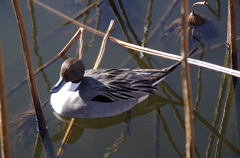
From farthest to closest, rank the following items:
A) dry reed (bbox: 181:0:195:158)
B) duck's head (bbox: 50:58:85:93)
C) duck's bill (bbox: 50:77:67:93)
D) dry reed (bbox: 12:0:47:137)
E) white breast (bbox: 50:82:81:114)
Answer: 1. white breast (bbox: 50:82:81:114)
2. duck's head (bbox: 50:58:85:93)
3. duck's bill (bbox: 50:77:67:93)
4. dry reed (bbox: 12:0:47:137)
5. dry reed (bbox: 181:0:195:158)

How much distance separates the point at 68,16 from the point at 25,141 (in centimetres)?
277

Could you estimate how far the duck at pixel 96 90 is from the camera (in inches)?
184

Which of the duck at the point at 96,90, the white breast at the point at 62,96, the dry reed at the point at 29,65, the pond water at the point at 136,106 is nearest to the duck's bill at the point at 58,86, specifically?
the duck at the point at 96,90

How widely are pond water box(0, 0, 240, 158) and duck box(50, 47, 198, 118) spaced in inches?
A: 9.6

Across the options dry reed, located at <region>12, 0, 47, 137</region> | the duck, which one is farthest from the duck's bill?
dry reed, located at <region>12, 0, 47, 137</region>

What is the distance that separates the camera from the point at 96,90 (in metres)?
4.65

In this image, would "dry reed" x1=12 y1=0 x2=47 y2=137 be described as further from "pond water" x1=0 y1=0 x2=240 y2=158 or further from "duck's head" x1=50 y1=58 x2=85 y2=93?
"duck's head" x1=50 y1=58 x2=85 y2=93

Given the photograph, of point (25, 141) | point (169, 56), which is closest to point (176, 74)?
point (169, 56)

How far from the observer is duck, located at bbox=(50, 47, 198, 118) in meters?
4.66

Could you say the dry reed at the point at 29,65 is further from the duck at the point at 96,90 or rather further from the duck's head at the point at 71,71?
the duck's head at the point at 71,71

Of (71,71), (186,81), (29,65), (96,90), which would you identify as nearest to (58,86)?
(71,71)

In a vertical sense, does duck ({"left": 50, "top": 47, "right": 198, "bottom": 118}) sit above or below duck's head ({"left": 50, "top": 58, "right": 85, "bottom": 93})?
below

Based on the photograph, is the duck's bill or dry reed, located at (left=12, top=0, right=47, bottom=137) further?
the duck's bill

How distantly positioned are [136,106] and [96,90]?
31.9 inches
